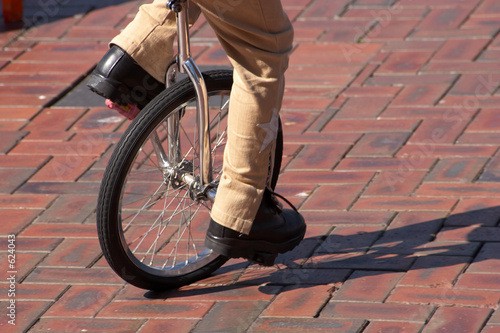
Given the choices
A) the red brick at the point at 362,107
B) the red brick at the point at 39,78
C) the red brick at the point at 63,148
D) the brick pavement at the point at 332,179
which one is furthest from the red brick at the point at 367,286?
the red brick at the point at 39,78

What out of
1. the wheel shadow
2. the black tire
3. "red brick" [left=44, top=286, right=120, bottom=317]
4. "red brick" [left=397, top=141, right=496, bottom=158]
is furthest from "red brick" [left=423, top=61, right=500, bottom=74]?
"red brick" [left=44, top=286, right=120, bottom=317]

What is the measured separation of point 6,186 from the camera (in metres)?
3.48

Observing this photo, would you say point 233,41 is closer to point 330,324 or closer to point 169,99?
point 169,99

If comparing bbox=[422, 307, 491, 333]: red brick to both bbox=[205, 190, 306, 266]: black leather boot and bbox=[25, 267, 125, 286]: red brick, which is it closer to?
bbox=[205, 190, 306, 266]: black leather boot

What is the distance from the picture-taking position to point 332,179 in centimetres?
335

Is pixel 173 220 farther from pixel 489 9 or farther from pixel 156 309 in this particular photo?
pixel 489 9

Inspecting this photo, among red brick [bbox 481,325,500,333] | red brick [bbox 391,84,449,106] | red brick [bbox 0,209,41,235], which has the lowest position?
red brick [bbox 391,84,449,106]

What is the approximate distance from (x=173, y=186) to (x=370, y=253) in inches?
26.7

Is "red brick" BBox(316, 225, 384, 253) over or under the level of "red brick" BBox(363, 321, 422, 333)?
under

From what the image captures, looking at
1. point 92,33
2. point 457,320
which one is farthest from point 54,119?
point 457,320

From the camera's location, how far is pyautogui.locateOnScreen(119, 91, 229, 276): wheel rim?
274 cm

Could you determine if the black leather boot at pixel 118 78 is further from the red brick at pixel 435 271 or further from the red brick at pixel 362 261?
the red brick at pixel 435 271

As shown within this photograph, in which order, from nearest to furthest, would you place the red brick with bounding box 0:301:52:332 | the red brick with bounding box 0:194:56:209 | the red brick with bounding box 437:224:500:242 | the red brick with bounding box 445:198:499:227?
the red brick with bounding box 0:301:52:332, the red brick with bounding box 437:224:500:242, the red brick with bounding box 445:198:499:227, the red brick with bounding box 0:194:56:209

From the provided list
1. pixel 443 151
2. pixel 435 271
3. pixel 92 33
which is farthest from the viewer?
pixel 92 33
